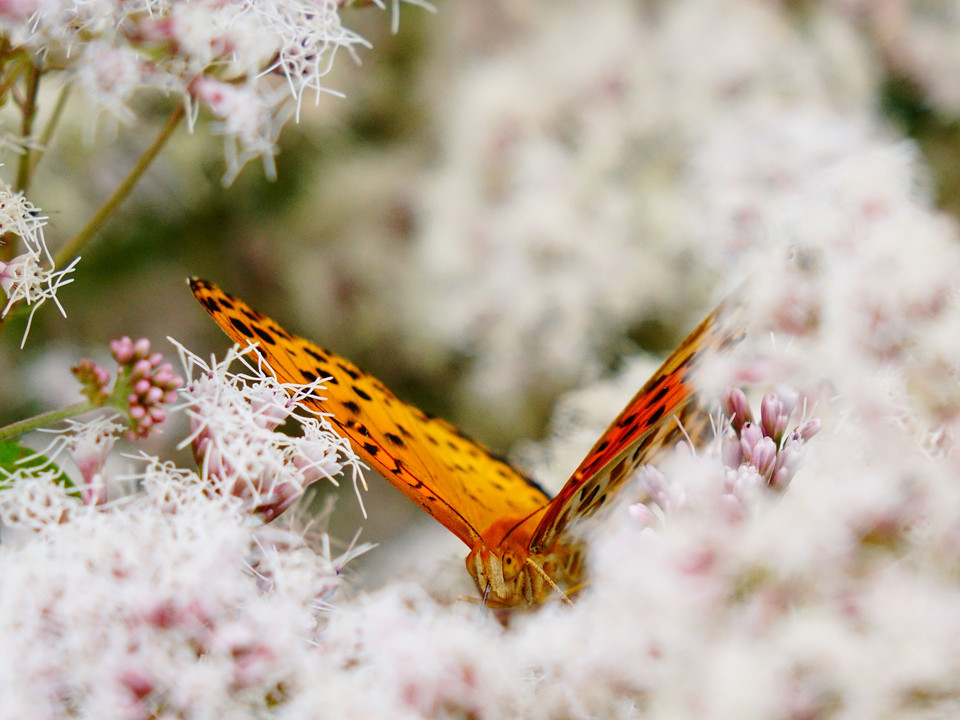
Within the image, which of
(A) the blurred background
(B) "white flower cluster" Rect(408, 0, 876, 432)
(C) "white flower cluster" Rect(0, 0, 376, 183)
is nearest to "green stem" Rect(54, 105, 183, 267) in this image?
(C) "white flower cluster" Rect(0, 0, 376, 183)

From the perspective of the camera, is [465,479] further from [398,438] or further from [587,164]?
[587,164]

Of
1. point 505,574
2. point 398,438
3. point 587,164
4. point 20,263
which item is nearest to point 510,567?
point 505,574

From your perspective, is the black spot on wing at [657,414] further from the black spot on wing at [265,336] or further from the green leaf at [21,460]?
the green leaf at [21,460]

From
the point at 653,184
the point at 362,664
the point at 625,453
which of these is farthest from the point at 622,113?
the point at 362,664

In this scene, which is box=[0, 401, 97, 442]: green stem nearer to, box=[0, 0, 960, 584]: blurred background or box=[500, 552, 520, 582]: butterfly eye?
box=[500, 552, 520, 582]: butterfly eye

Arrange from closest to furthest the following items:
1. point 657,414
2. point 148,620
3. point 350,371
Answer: point 148,620, point 657,414, point 350,371

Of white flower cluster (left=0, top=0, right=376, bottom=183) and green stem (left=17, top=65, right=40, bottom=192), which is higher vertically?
white flower cluster (left=0, top=0, right=376, bottom=183)
